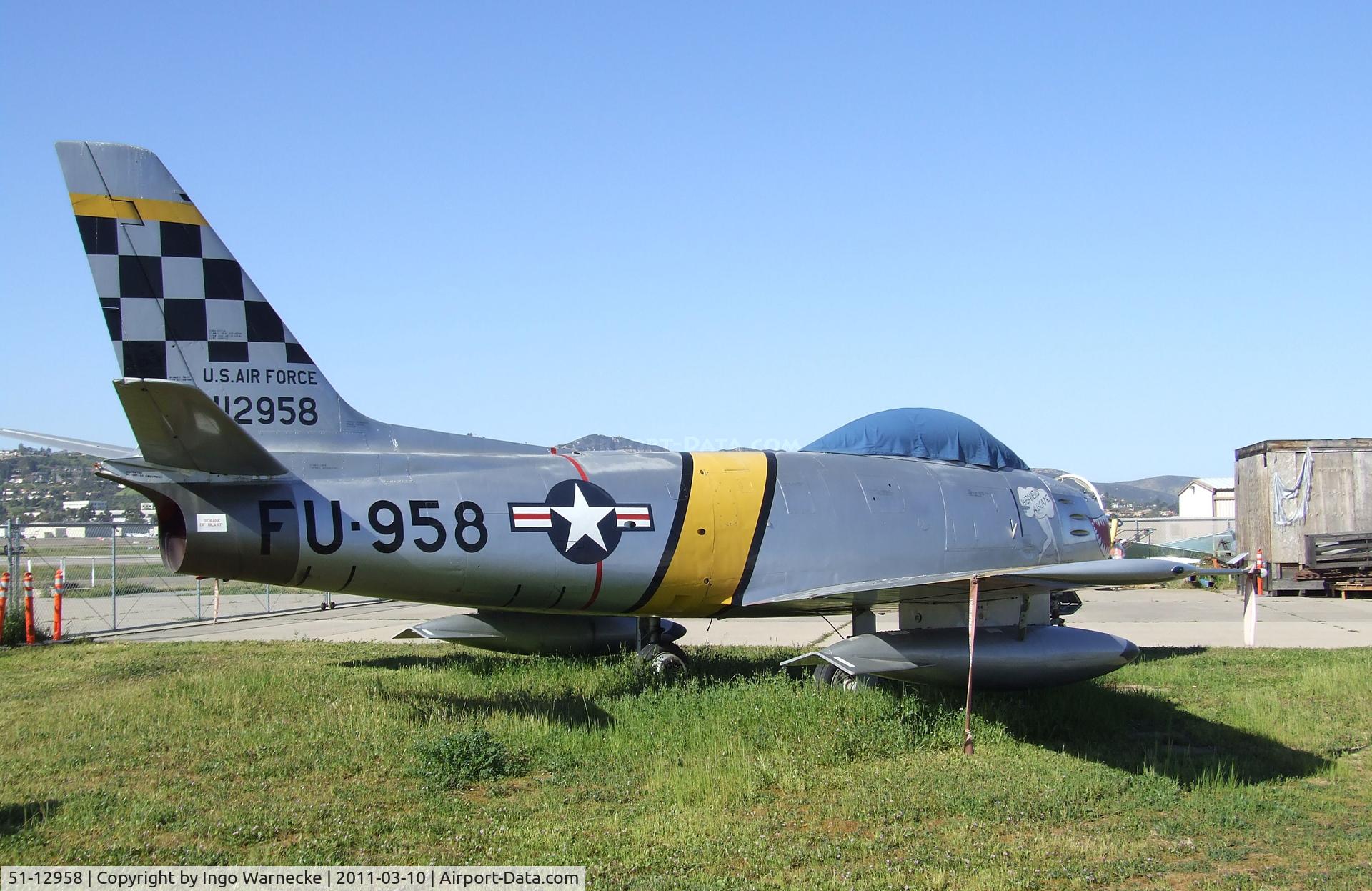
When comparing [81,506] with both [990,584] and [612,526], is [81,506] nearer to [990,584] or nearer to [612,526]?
[612,526]

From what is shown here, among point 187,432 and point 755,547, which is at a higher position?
point 187,432

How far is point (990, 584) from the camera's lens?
331 inches

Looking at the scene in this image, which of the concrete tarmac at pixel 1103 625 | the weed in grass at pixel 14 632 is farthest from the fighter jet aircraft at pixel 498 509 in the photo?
the weed in grass at pixel 14 632

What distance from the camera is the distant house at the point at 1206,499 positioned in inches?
2463

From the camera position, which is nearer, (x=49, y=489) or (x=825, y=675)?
(x=825, y=675)

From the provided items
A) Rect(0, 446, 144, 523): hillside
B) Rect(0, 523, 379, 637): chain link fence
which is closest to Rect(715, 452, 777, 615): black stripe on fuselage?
Rect(0, 523, 379, 637): chain link fence

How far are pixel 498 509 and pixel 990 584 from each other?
168 inches

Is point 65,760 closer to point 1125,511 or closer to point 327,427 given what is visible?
point 327,427

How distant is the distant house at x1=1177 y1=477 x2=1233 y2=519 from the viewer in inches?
2463

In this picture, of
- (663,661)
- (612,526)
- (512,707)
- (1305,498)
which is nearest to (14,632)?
(512,707)

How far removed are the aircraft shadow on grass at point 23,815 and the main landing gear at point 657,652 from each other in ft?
19.2

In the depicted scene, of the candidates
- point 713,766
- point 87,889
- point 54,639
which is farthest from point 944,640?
point 54,639

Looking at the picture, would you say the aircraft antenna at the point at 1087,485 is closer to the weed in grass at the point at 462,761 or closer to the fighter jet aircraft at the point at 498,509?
the fighter jet aircraft at the point at 498,509

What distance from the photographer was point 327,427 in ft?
29.3
